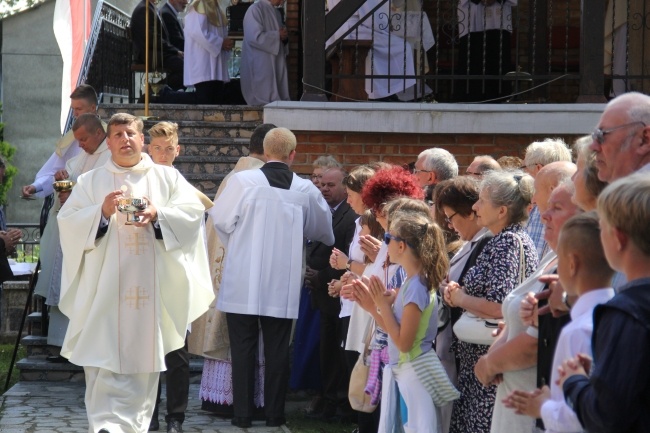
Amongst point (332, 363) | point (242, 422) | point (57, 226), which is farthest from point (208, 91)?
point (242, 422)

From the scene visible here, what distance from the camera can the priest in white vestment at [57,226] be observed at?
31.5ft

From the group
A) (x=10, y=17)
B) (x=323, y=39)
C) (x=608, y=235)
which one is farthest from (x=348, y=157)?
(x=10, y=17)

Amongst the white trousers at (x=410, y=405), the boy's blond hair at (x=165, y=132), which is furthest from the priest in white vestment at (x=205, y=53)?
the white trousers at (x=410, y=405)

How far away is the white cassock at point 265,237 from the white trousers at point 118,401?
1100 millimetres

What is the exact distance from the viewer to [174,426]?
7980 millimetres

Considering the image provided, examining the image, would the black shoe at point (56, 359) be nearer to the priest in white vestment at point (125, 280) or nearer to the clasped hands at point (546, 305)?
the priest in white vestment at point (125, 280)

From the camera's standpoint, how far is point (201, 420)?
8.49 m

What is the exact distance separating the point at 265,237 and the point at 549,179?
12.0ft

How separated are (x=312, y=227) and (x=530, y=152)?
2168 millimetres

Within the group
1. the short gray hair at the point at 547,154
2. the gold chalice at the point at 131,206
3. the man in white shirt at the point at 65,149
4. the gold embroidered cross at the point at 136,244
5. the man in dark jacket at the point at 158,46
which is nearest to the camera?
the short gray hair at the point at 547,154

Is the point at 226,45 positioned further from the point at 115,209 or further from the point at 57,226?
the point at 115,209

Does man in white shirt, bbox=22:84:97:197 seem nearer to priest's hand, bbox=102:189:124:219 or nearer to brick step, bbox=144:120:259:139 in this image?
brick step, bbox=144:120:259:139

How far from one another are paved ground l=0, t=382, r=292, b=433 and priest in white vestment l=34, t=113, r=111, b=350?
23.0 inches

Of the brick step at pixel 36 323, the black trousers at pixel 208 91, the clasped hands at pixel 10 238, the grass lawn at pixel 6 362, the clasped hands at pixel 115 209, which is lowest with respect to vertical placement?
the grass lawn at pixel 6 362
